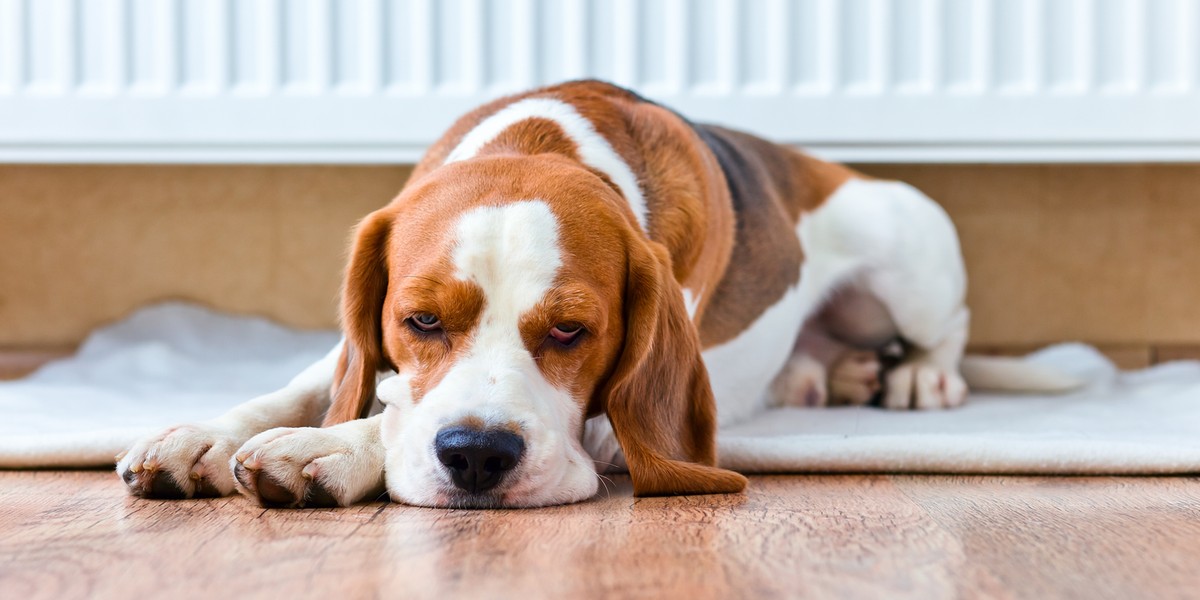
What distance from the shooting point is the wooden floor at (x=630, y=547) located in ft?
2.57

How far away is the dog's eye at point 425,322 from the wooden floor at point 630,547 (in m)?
0.18

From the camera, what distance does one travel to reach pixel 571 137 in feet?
4.59

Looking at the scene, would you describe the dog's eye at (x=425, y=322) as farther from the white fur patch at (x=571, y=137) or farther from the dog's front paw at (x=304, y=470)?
the white fur patch at (x=571, y=137)

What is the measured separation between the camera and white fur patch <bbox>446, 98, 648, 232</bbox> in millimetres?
1358

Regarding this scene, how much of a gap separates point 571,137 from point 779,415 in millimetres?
628

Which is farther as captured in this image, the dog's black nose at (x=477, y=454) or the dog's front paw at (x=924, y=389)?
the dog's front paw at (x=924, y=389)

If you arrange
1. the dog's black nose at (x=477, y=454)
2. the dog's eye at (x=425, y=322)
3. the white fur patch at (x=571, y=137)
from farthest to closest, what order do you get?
the white fur patch at (x=571, y=137) → the dog's eye at (x=425, y=322) → the dog's black nose at (x=477, y=454)

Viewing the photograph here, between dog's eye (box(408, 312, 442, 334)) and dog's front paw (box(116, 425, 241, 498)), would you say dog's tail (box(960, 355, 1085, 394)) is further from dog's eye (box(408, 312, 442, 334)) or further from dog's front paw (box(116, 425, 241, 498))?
dog's front paw (box(116, 425, 241, 498))

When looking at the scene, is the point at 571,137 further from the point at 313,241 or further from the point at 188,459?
the point at 313,241

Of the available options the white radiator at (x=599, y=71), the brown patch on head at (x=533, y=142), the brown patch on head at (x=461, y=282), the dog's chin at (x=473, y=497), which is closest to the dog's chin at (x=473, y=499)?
the dog's chin at (x=473, y=497)

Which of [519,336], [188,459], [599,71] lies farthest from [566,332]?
[599,71]

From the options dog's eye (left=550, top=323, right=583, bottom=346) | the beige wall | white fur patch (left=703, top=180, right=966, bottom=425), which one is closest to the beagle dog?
dog's eye (left=550, top=323, right=583, bottom=346)

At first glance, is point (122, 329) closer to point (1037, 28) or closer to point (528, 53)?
point (528, 53)

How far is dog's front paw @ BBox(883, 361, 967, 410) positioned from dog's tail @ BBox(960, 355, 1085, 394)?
132 millimetres
